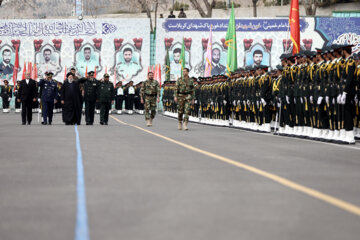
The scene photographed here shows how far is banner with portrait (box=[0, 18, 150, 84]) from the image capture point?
66.1m

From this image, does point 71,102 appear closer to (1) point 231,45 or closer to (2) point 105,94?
(2) point 105,94

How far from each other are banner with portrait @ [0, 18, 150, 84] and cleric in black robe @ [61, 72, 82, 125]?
3840cm

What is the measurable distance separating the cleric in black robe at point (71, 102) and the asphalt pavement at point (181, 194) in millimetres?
13849

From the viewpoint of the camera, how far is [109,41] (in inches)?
2618

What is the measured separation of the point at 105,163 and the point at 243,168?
6.18 feet

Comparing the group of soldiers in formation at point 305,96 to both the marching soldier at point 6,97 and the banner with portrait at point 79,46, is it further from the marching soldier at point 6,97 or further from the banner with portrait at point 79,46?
the banner with portrait at point 79,46

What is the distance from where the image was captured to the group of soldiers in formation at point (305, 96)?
17359 mm

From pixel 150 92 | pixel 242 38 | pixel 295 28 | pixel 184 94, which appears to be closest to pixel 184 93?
pixel 184 94

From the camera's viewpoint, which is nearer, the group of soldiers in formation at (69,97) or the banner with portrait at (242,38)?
the group of soldiers in formation at (69,97)

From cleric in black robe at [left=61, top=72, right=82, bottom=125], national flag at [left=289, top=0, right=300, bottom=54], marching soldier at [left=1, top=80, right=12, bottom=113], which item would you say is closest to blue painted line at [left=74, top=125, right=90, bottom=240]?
national flag at [left=289, top=0, right=300, bottom=54]

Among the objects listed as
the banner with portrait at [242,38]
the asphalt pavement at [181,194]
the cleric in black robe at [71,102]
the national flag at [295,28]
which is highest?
the banner with portrait at [242,38]

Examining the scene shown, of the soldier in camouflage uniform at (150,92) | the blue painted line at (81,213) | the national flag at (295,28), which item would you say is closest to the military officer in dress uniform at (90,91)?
the soldier in camouflage uniform at (150,92)

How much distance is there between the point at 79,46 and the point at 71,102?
40.7 metres

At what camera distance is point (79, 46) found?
66.7 m
